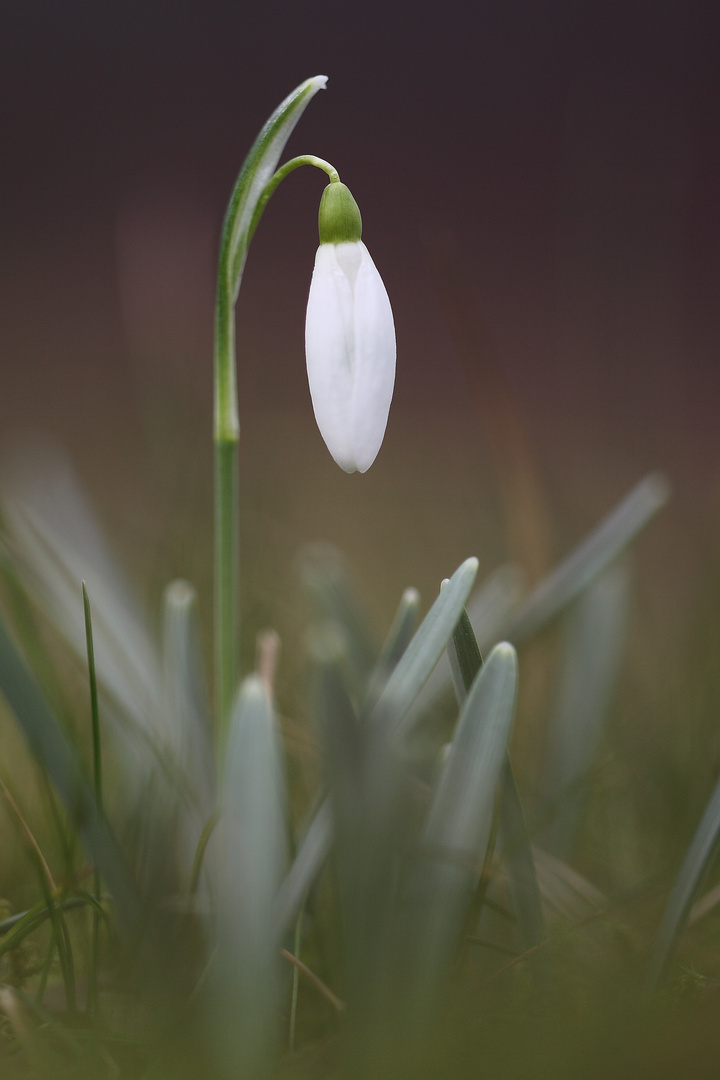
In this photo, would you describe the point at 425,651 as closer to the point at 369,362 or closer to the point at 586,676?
the point at 369,362

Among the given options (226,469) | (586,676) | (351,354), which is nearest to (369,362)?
(351,354)

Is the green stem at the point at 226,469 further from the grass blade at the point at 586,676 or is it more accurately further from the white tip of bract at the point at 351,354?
the grass blade at the point at 586,676

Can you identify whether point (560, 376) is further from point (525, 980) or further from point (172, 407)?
point (525, 980)

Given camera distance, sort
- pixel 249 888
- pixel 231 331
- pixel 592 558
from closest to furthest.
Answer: pixel 249 888, pixel 231 331, pixel 592 558

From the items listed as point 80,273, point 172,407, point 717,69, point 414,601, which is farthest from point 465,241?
point 414,601

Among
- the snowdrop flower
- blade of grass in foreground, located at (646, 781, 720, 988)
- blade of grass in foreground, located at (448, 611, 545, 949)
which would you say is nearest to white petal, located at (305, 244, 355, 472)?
the snowdrop flower

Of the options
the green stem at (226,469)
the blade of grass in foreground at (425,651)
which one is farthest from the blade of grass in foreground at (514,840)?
the green stem at (226,469)
